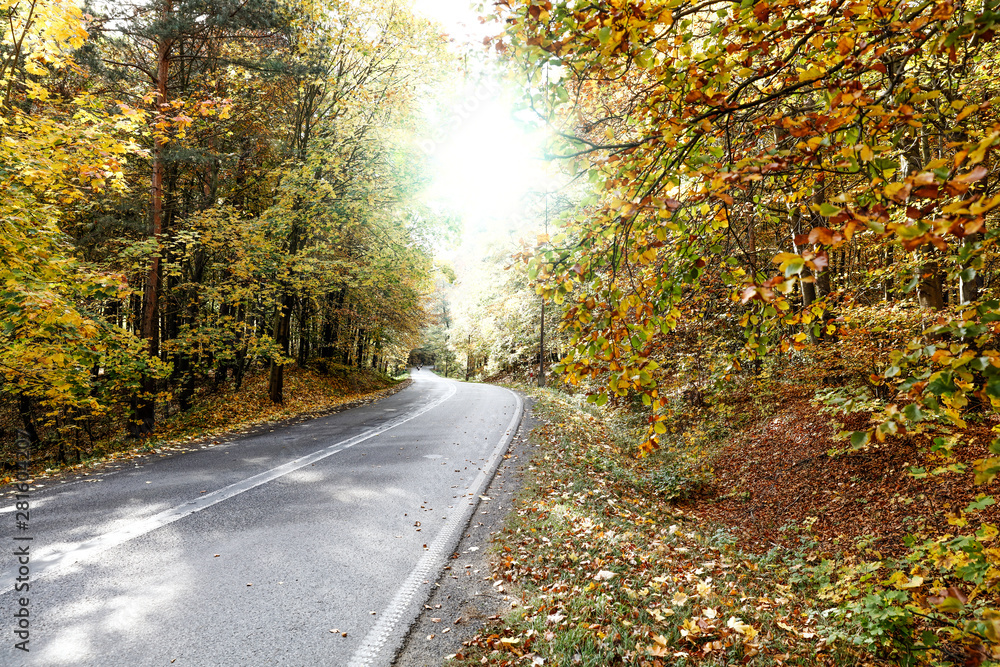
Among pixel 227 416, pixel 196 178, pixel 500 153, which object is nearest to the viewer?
pixel 500 153

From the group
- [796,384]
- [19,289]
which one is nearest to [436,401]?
[796,384]

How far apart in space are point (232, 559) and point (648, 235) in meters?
4.27

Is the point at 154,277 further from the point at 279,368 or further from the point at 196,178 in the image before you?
the point at 196,178

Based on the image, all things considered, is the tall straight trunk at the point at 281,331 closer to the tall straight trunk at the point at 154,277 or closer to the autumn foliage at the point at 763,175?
the tall straight trunk at the point at 154,277

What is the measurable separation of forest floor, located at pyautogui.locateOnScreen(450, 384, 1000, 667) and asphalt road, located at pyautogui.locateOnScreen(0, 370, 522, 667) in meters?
0.79

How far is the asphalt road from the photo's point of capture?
9.96ft

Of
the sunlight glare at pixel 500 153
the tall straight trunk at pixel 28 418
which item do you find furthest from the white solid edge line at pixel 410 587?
the tall straight trunk at pixel 28 418

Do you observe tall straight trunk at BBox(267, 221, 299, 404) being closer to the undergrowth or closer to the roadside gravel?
the undergrowth

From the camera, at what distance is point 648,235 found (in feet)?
10.9

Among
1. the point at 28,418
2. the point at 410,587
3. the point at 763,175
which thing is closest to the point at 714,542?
the point at 410,587

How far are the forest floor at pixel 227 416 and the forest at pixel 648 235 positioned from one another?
2.34 ft

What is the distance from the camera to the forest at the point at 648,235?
98.2 inches

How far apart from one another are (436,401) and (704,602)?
1494 centimetres

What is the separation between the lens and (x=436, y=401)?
723 inches
